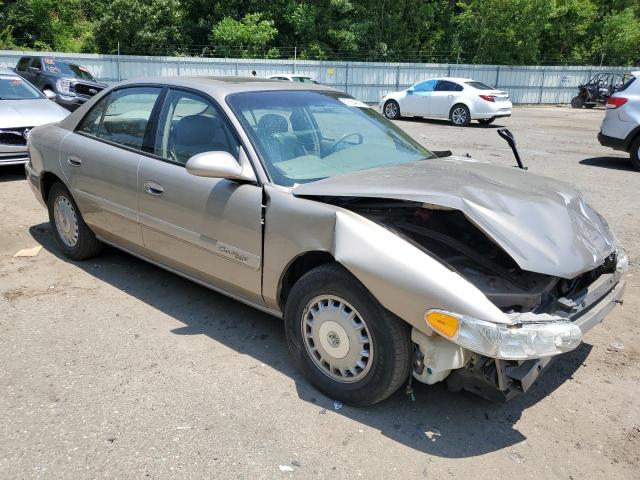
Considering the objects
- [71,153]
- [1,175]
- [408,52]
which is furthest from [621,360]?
[408,52]

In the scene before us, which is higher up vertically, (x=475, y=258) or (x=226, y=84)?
(x=226, y=84)

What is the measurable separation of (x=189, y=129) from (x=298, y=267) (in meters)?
1.33

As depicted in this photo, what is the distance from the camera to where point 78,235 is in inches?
199

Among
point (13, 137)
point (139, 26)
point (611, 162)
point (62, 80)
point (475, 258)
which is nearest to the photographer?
point (475, 258)

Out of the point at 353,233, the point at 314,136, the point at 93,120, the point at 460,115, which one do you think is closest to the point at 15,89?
the point at 93,120

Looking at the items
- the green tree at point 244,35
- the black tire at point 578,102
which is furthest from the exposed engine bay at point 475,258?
the green tree at point 244,35

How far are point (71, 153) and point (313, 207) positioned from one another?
2.68 meters

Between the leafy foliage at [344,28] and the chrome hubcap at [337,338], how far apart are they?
29.6 meters

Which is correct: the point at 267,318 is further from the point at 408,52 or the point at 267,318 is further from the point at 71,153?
the point at 408,52

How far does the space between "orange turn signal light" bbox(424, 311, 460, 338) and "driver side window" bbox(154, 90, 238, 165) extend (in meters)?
1.65

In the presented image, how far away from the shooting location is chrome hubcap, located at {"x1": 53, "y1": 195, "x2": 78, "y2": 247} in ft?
16.6

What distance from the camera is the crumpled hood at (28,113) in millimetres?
8305

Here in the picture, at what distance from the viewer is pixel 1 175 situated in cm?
896

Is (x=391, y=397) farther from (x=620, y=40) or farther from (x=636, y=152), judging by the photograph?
(x=620, y=40)
